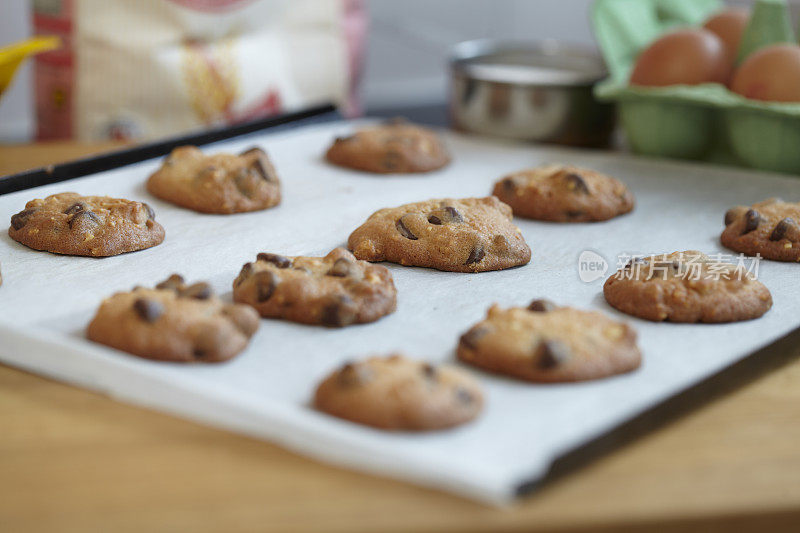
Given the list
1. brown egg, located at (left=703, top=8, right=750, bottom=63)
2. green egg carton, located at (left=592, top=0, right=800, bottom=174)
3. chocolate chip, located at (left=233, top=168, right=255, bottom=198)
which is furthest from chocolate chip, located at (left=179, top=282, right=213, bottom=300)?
brown egg, located at (left=703, top=8, right=750, bottom=63)

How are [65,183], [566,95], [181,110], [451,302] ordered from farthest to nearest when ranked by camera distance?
[181,110]
[566,95]
[65,183]
[451,302]

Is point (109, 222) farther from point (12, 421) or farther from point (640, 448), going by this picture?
point (640, 448)

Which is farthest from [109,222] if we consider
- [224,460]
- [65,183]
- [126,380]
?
[224,460]

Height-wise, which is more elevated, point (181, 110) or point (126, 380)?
point (126, 380)

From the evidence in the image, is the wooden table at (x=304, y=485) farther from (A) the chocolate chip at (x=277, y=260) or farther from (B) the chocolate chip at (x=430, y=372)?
(A) the chocolate chip at (x=277, y=260)

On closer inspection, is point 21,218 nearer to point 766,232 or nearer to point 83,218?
point 83,218

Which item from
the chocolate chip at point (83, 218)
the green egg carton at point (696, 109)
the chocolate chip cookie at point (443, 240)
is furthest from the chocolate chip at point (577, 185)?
the chocolate chip at point (83, 218)
